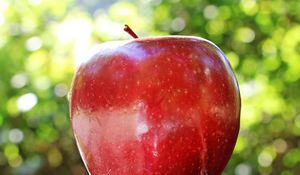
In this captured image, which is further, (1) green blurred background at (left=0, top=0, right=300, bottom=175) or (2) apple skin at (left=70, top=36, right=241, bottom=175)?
(1) green blurred background at (left=0, top=0, right=300, bottom=175)

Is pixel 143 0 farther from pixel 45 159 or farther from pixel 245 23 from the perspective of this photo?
pixel 45 159

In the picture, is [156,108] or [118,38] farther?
[118,38]

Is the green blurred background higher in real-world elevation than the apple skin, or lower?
lower

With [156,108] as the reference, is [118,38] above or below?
below

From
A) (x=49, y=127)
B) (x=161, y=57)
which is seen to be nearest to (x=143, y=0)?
(x=49, y=127)
